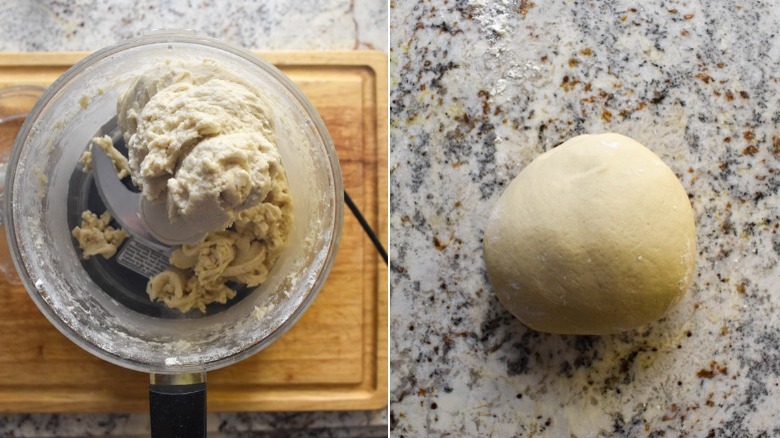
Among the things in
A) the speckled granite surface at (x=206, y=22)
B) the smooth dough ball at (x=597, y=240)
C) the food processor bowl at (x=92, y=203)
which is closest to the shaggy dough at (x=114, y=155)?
the food processor bowl at (x=92, y=203)

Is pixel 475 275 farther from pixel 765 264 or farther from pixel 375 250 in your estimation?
pixel 765 264

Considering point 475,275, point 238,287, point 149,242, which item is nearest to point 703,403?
point 475,275

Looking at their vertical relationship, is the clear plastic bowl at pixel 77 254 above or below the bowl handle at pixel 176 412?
above

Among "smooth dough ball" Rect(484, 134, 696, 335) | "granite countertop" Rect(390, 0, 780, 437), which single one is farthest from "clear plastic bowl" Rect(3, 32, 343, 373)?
"smooth dough ball" Rect(484, 134, 696, 335)

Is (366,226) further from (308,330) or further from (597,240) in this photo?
(597,240)

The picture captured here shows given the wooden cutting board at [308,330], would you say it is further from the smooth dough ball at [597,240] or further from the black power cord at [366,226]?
the smooth dough ball at [597,240]

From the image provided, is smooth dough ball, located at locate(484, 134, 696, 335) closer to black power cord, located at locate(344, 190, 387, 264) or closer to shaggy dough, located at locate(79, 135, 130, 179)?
black power cord, located at locate(344, 190, 387, 264)
